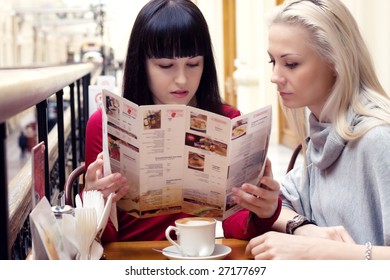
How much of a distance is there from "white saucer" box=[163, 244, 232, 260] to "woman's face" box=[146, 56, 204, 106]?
50 centimetres

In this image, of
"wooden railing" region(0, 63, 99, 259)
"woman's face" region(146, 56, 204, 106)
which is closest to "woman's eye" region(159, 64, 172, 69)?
"woman's face" region(146, 56, 204, 106)

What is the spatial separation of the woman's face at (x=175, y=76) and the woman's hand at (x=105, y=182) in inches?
14.5

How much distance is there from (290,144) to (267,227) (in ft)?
25.0

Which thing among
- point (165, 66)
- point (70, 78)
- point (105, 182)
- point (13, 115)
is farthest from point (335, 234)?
point (70, 78)

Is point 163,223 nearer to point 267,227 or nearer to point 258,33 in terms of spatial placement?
point 267,227

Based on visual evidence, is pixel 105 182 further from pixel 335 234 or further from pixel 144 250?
pixel 335 234

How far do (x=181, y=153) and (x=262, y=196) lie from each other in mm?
231

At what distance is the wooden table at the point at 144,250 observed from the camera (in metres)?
1.51

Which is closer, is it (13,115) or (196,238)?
(13,115)

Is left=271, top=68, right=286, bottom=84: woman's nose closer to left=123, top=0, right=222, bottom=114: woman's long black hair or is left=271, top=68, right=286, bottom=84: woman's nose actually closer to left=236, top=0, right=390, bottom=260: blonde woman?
left=236, top=0, right=390, bottom=260: blonde woman

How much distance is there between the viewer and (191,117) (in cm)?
142

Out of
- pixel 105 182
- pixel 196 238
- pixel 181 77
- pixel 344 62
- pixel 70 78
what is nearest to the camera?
pixel 196 238

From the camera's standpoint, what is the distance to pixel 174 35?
1.81m

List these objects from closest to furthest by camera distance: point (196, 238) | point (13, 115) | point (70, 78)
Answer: point (13, 115) < point (196, 238) < point (70, 78)
